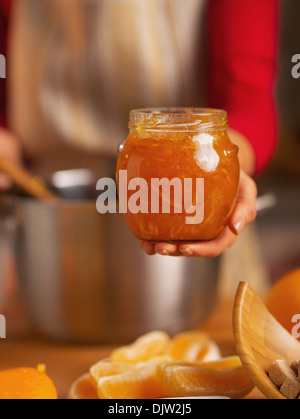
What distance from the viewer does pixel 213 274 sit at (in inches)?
39.5

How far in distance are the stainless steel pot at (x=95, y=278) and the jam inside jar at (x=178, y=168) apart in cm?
31

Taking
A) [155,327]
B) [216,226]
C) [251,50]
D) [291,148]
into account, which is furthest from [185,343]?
[291,148]

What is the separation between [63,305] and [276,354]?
39 centimetres

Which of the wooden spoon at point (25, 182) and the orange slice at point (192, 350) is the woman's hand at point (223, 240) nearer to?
the orange slice at point (192, 350)

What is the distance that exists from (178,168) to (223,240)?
0.10m

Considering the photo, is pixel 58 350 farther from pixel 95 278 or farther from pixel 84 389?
pixel 84 389

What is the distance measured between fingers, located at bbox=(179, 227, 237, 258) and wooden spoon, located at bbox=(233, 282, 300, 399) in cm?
4

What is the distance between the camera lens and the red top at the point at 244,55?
1.06 meters

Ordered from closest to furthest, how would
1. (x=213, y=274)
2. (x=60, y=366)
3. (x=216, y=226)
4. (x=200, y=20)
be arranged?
(x=216, y=226)
(x=60, y=366)
(x=213, y=274)
(x=200, y=20)

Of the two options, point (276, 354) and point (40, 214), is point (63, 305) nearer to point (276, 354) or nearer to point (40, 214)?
point (40, 214)

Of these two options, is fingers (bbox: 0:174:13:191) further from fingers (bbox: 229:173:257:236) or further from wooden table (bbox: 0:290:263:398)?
fingers (bbox: 229:173:257:236)

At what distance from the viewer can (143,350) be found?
832mm
